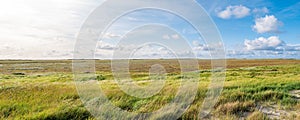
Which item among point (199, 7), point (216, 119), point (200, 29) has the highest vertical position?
point (199, 7)

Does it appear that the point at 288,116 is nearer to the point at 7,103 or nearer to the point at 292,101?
the point at 292,101

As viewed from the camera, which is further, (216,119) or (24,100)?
(24,100)

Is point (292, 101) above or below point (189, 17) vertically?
below

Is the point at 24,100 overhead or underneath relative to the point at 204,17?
underneath

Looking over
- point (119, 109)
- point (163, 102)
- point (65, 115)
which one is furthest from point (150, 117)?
point (65, 115)

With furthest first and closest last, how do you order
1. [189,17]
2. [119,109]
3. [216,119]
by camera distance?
[189,17], [119,109], [216,119]

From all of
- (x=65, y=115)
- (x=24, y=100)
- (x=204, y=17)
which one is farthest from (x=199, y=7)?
(x=24, y=100)

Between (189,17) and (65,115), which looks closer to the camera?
(65,115)

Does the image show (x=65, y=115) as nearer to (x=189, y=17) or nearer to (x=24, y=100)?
(x=24, y=100)

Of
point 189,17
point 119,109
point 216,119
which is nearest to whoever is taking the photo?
point 216,119

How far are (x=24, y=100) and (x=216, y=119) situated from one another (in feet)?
23.5

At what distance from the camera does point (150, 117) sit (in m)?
8.40

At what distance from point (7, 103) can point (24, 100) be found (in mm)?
867

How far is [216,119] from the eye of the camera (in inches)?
326
